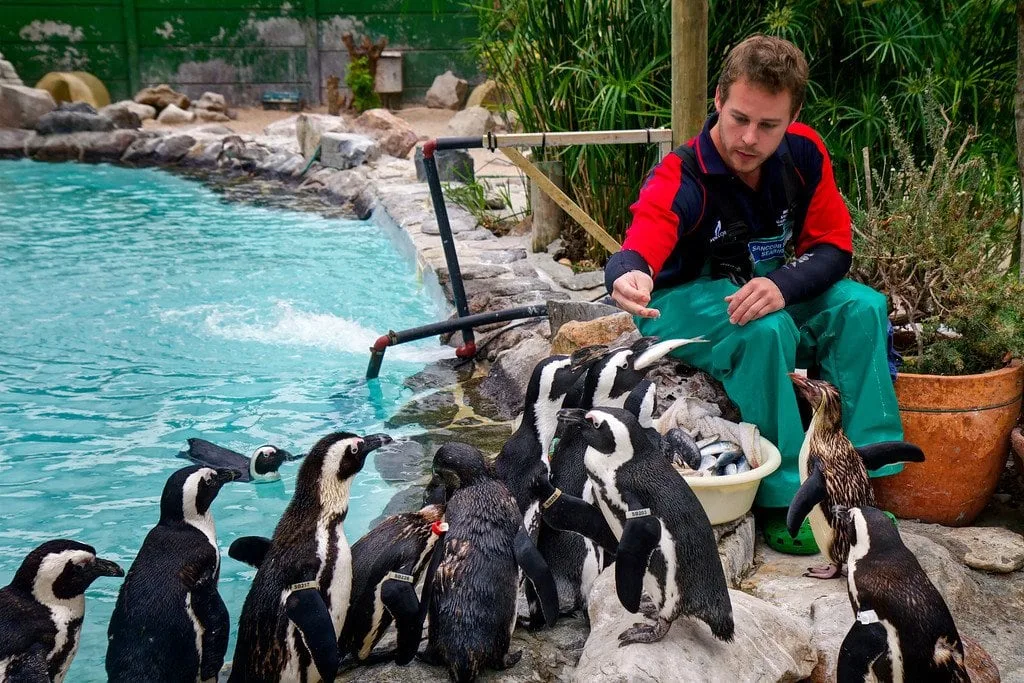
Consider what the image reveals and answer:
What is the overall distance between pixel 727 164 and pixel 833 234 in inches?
13.6

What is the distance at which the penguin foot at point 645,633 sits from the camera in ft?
6.53

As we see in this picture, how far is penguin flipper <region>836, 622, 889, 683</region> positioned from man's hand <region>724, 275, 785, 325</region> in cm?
91

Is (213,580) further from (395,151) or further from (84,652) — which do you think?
(395,151)

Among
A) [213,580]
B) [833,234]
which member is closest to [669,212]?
[833,234]

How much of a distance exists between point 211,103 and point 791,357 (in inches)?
520

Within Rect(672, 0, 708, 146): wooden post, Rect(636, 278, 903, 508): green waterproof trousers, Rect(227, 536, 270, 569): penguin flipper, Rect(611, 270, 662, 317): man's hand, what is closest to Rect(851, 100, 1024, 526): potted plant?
Rect(636, 278, 903, 508): green waterproof trousers

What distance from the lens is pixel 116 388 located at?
491cm

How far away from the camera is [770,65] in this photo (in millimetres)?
2461

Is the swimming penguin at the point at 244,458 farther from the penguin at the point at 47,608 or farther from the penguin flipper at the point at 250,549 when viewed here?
the penguin at the point at 47,608

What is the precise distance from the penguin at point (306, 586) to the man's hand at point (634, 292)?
2.31 ft

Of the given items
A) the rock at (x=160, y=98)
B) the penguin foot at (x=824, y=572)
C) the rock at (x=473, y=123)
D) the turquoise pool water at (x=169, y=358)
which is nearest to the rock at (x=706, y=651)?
the penguin foot at (x=824, y=572)

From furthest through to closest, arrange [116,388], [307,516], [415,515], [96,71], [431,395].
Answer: [96,71] < [116,388] < [431,395] < [415,515] < [307,516]

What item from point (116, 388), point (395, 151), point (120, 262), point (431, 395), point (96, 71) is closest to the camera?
point (431, 395)

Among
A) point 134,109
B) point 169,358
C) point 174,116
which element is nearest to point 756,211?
point 169,358
